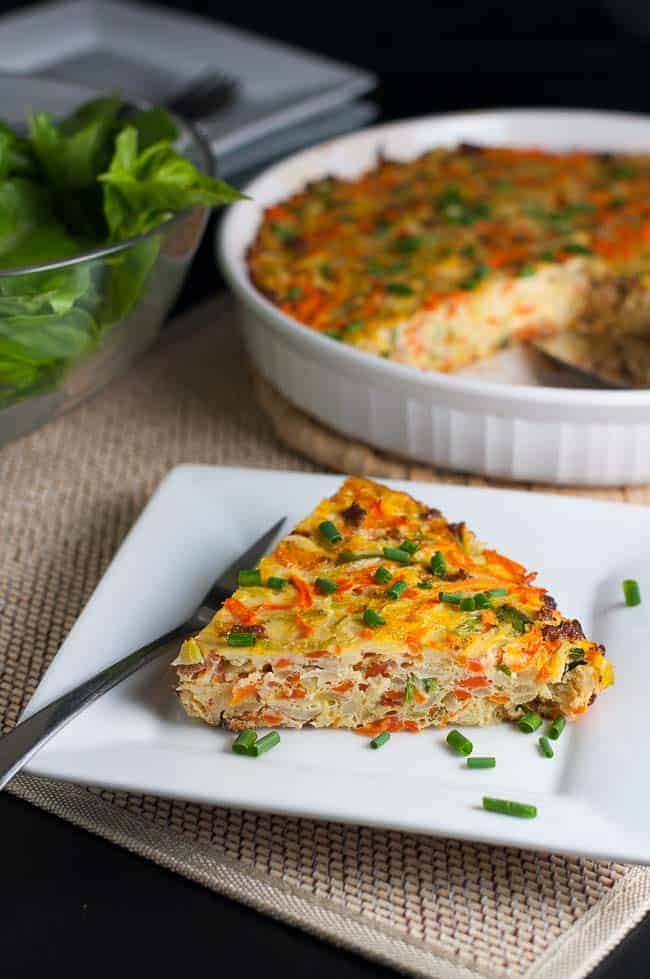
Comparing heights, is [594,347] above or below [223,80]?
below

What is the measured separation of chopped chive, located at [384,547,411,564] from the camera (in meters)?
2.16

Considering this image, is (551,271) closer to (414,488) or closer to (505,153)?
(505,153)

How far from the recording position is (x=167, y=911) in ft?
6.15

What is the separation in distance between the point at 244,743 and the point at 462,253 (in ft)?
5.64

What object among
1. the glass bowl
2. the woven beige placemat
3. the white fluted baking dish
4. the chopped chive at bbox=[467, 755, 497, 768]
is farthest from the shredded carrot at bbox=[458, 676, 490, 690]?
the glass bowl

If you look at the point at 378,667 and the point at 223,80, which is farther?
the point at 223,80

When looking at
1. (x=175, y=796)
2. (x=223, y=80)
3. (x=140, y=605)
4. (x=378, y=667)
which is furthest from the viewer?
(x=223, y=80)

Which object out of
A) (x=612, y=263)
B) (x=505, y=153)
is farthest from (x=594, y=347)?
(x=505, y=153)

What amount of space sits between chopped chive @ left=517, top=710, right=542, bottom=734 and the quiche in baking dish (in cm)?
123

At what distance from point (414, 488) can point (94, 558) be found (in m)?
0.69

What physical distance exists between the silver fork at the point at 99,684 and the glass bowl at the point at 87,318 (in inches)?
22.5

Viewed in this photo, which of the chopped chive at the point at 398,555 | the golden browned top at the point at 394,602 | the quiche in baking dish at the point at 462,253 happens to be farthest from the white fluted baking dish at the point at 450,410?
the chopped chive at the point at 398,555

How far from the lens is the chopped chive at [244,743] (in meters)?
1.95

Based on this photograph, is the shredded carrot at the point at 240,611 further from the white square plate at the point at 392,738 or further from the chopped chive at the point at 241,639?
the white square plate at the point at 392,738
